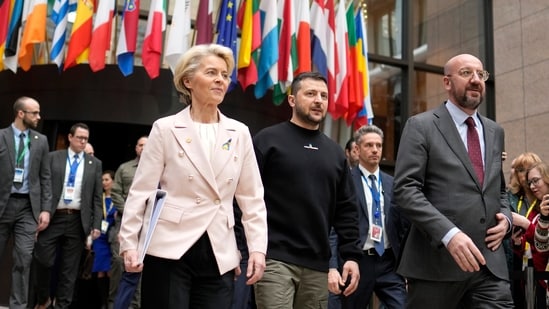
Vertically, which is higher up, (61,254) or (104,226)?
(104,226)

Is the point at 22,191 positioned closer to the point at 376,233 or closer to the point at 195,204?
the point at 376,233

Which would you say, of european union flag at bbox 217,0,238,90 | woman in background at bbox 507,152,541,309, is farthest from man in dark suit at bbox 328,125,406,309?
european union flag at bbox 217,0,238,90

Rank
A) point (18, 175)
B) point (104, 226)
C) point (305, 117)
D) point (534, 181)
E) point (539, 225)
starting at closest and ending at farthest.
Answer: point (305, 117) → point (539, 225) → point (534, 181) → point (18, 175) → point (104, 226)

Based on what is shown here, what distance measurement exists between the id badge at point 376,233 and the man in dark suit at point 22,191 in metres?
3.72

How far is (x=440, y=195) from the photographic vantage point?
3.79 m

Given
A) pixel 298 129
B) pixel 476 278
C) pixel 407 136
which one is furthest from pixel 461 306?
pixel 298 129

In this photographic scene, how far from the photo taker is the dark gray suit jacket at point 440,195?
3.71 meters

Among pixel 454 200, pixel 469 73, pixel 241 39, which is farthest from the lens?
pixel 241 39

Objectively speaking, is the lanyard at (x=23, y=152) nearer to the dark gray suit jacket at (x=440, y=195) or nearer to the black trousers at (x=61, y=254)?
the black trousers at (x=61, y=254)

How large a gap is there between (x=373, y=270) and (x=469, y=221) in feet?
7.19

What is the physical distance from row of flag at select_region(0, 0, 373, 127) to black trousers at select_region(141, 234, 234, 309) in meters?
6.08

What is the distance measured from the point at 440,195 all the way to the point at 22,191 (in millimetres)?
5114

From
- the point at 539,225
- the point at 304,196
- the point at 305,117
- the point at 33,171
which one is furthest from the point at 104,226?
the point at 539,225

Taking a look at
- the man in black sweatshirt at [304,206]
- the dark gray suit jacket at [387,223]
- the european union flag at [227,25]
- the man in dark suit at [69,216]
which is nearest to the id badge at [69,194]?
the man in dark suit at [69,216]
